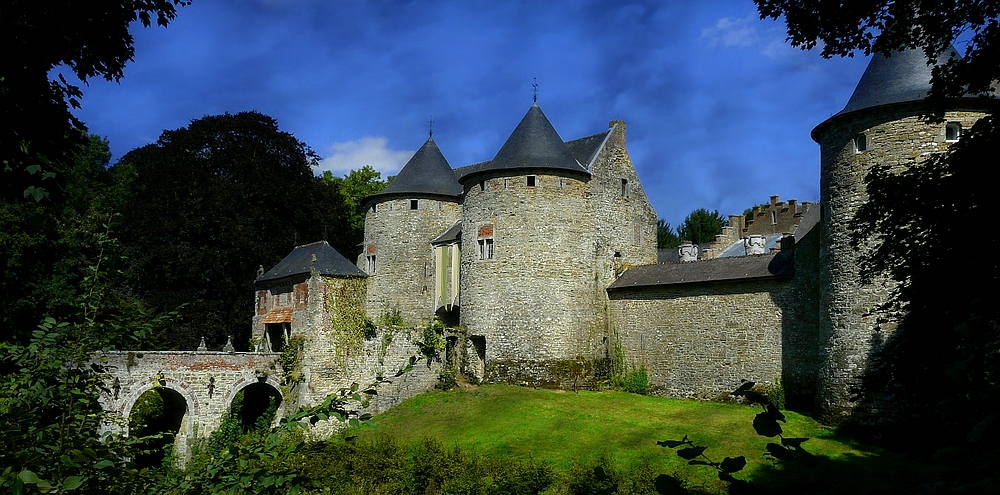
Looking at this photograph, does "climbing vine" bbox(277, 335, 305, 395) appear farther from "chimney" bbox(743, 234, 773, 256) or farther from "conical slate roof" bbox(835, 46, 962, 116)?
"conical slate roof" bbox(835, 46, 962, 116)

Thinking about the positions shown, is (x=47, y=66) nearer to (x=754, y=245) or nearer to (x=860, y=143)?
(x=860, y=143)

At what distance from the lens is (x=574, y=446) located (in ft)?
59.8

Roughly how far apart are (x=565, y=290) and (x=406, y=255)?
21.8 ft

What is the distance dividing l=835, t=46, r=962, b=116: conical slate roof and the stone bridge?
17587 mm

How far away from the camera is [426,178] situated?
29.5m

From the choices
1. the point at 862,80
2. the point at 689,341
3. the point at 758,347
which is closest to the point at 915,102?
the point at 862,80

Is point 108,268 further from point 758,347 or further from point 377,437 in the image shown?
point 758,347

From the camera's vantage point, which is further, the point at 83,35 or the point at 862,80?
the point at 862,80

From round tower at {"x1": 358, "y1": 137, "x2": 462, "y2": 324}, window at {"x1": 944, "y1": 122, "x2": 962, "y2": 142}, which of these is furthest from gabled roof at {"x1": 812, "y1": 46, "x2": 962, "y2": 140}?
round tower at {"x1": 358, "y1": 137, "x2": 462, "y2": 324}

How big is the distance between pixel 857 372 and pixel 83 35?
1604 cm

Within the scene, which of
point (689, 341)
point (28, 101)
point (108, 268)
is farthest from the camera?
point (689, 341)

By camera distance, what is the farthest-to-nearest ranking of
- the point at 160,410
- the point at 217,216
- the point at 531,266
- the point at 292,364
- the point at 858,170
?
the point at 217,216 → the point at 160,410 → the point at 292,364 → the point at 531,266 → the point at 858,170

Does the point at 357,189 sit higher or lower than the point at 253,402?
higher

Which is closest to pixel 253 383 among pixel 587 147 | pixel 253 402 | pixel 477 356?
pixel 253 402
